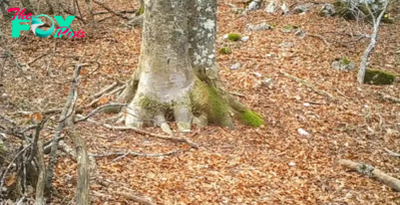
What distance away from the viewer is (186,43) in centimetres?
585

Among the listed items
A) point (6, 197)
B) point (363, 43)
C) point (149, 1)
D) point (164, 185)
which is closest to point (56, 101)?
point (149, 1)

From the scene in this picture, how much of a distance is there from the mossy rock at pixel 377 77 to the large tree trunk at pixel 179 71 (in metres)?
3.53

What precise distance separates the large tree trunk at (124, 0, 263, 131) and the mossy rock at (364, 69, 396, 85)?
3.53m

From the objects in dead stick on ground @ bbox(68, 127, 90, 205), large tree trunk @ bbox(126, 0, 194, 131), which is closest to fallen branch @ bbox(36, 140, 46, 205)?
dead stick on ground @ bbox(68, 127, 90, 205)

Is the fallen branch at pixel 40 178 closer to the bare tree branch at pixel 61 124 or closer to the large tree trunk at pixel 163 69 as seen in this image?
the bare tree branch at pixel 61 124

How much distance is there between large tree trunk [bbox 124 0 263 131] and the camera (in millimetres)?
5625

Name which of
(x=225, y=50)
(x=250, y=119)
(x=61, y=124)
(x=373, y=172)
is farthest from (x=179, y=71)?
(x=225, y=50)

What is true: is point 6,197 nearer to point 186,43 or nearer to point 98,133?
point 98,133

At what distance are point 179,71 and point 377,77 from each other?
15.4 feet

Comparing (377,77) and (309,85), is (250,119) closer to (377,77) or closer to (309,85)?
(309,85)

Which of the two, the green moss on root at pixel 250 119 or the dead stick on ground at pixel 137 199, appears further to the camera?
the green moss on root at pixel 250 119

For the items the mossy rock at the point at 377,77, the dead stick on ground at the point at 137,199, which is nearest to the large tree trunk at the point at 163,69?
the dead stick on ground at the point at 137,199

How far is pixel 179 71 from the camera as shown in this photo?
19.0 ft

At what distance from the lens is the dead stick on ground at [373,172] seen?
16.6 feet
